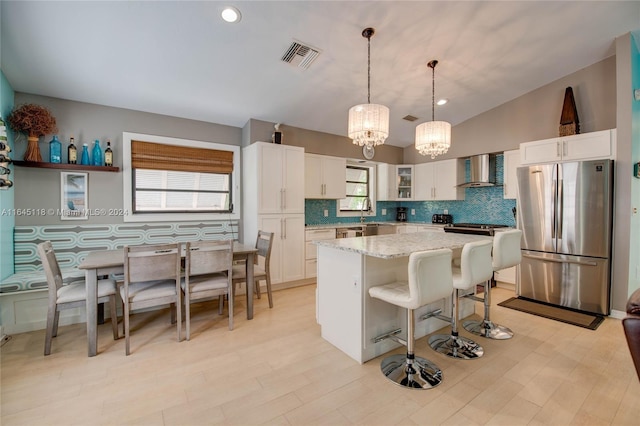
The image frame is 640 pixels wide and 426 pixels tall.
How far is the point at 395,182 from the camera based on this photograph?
593 centimetres

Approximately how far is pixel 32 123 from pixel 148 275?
212 centimetres

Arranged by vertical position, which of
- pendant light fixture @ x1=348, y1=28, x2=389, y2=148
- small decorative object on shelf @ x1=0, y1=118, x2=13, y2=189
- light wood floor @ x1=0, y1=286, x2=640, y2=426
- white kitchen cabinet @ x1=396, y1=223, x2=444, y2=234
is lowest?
light wood floor @ x1=0, y1=286, x2=640, y2=426

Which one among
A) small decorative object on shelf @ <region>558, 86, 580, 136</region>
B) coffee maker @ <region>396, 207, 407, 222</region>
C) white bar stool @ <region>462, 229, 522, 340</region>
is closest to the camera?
white bar stool @ <region>462, 229, 522, 340</region>

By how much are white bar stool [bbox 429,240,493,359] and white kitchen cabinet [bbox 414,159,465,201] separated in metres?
2.86

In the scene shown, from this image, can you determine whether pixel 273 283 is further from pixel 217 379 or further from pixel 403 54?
pixel 403 54

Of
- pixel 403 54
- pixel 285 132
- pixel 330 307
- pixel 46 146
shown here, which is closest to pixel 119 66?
pixel 46 146

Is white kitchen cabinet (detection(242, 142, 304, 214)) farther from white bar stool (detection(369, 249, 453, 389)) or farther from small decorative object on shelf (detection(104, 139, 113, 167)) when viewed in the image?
white bar stool (detection(369, 249, 453, 389))

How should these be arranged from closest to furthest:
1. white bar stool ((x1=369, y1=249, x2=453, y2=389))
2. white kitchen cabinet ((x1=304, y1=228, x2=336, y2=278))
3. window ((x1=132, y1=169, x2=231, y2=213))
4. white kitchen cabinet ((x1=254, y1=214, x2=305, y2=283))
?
white bar stool ((x1=369, y1=249, x2=453, y2=389))
window ((x1=132, y1=169, x2=231, y2=213))
white kitchen cabinet ((x1=254, y1=214, x2=305, y2=283))
white kitchen cabinet ((x1=304, y1=228, x2=336, y2=278))

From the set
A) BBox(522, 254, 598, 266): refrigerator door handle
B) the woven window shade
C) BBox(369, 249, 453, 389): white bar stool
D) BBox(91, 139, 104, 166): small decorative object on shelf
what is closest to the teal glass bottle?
BBox(91, 139, 104, 166): small decorative object on shelf

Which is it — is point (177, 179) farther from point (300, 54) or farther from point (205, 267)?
point (300, 54)

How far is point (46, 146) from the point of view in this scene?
311 cm

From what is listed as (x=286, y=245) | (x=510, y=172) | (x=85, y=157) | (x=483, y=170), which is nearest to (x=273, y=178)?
(x=286, y=245)

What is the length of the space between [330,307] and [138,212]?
112 inches

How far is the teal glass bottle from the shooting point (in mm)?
3059
